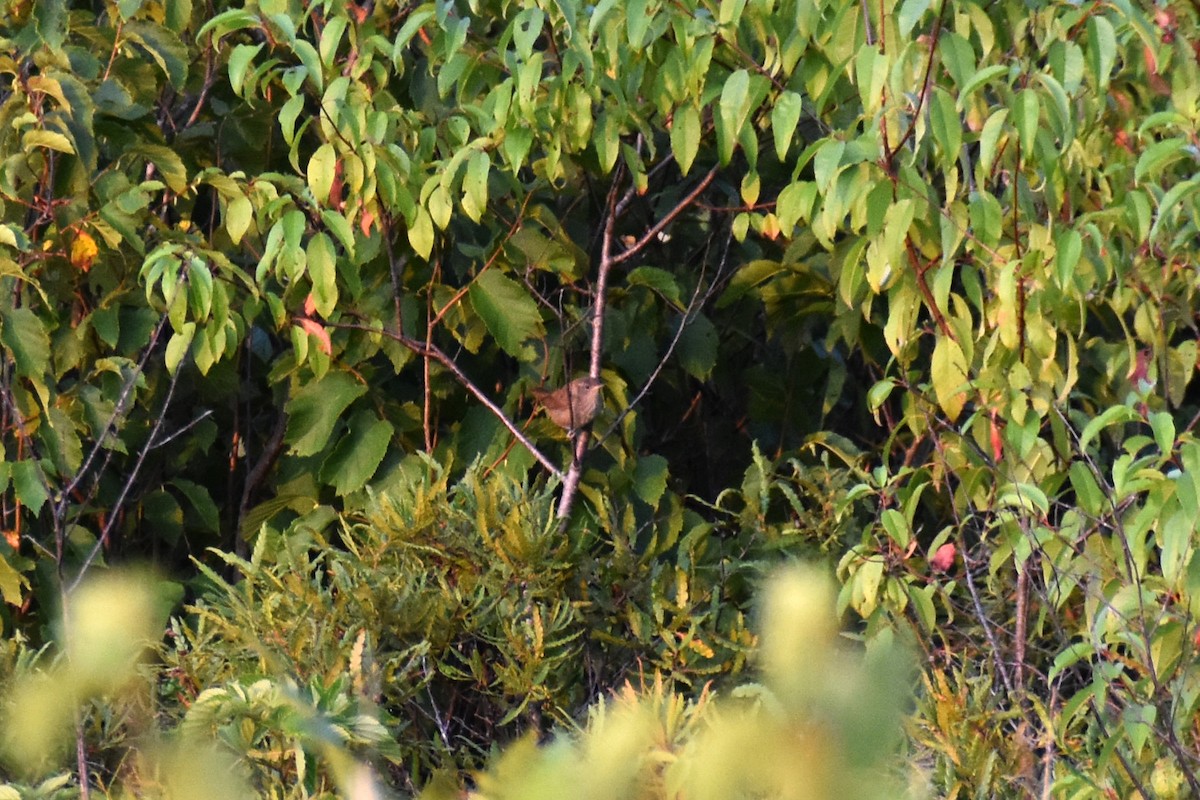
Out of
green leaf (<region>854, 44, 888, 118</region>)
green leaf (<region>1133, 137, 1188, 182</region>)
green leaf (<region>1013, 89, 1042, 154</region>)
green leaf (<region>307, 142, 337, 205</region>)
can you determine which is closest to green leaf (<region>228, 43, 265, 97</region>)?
green leaf (<region>307, 142, 337, 205</region>)

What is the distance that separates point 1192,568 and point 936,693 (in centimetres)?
41

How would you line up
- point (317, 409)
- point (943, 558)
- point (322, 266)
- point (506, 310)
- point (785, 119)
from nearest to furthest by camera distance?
point (785, 119) → point (322, 266) → point (943, 558) → point (506, 310) → point (317, 409)

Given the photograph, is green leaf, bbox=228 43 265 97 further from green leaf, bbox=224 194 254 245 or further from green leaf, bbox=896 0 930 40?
green leaf, bbox=896 0 930 40

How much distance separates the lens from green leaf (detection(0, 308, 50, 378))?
2764 millimetres

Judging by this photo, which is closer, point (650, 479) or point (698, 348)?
point (650, 479)

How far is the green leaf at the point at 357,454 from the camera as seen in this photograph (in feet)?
9.50

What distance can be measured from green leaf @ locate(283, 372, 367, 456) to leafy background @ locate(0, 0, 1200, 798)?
12 mm

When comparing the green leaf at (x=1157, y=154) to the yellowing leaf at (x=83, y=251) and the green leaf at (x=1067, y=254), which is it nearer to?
the green leaf at (x=1067, y=254)

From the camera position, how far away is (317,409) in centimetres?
294

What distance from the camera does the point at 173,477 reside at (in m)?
3.28

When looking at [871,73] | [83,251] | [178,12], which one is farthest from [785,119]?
[83,251]

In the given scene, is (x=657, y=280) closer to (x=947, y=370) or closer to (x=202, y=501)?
(x=947, y=370)

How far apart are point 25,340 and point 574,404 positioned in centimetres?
107

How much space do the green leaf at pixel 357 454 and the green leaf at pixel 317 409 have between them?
0.12ft
